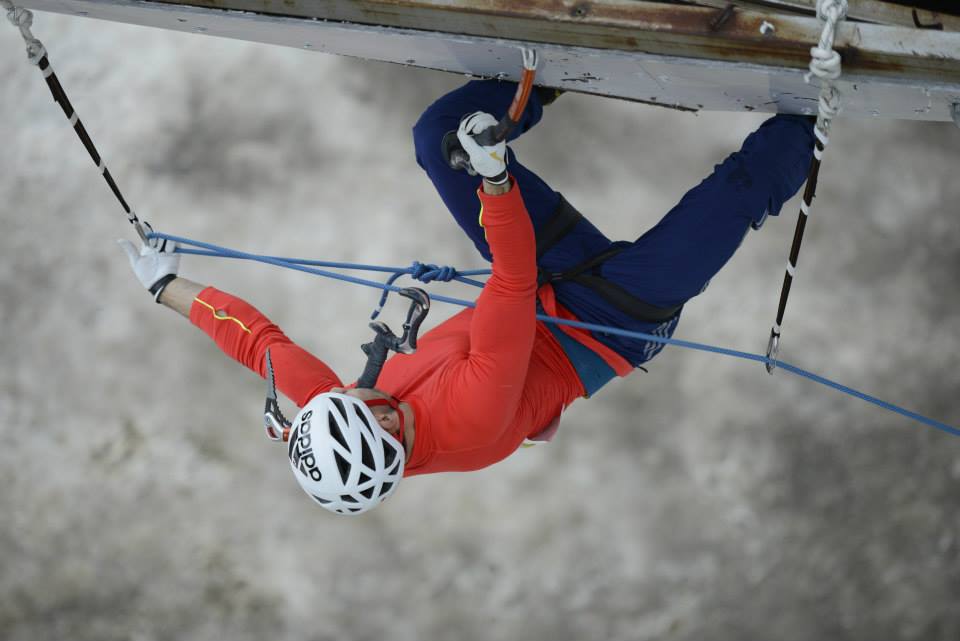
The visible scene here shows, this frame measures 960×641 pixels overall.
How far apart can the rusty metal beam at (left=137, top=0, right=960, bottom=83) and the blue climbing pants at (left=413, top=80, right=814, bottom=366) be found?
40cm

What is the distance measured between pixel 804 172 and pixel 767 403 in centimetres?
250

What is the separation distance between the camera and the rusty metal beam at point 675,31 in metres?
2.12

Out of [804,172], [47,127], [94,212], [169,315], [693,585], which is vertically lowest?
[804,172]

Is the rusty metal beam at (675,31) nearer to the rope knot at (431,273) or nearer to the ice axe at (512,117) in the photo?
the ice axe at (512,117)

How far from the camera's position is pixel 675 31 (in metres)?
2.20

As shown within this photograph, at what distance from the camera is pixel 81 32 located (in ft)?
17.7

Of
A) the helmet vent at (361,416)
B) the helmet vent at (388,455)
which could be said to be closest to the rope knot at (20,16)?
the helmet vent at (361,416)

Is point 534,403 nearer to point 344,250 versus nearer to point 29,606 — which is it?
point 344,250

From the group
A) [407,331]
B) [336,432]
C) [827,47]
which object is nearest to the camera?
[827,47]

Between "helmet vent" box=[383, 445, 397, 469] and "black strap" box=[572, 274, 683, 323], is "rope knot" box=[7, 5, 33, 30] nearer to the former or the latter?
"helmet vent" box=[383, 445, 397, 469]

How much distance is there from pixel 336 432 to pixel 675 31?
1177mm

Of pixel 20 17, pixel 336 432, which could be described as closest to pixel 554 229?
pixel 336 432

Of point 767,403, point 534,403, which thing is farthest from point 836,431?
point 534,403

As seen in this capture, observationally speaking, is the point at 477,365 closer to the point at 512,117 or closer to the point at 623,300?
the point at 623,300
